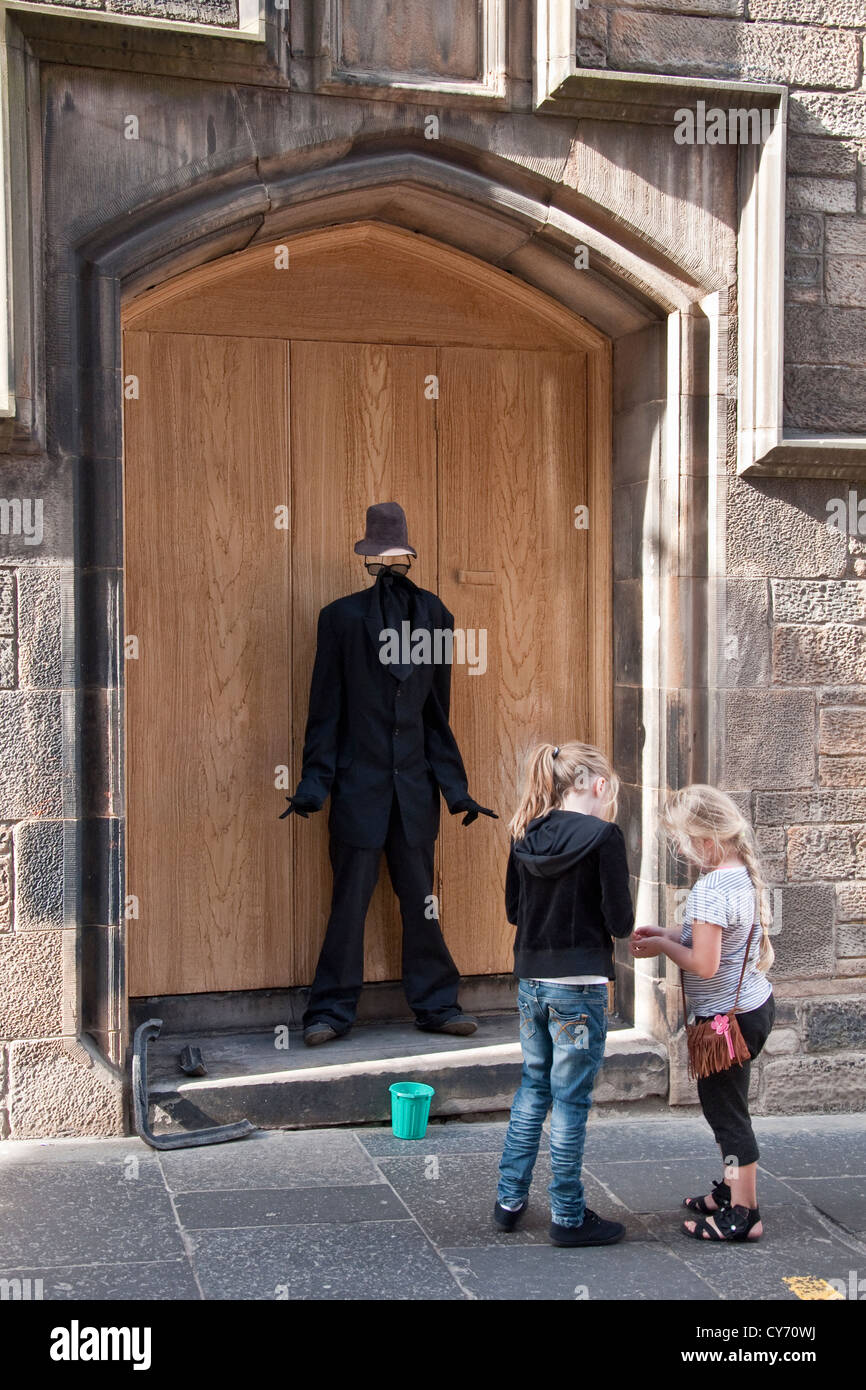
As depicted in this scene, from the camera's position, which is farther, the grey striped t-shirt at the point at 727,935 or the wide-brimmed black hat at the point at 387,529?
the wide-brimmed black hat at the point at 387,529

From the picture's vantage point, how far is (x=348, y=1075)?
520 centimetres

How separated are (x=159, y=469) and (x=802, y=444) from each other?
99.2 inches

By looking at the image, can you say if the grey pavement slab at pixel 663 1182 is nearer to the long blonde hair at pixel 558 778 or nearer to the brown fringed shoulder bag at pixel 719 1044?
the brown fringed shoulder bag at pixel 719 1044

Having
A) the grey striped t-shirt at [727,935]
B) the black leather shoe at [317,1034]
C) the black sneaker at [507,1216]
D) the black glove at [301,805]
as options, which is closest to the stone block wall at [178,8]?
the black glove at [301,805]

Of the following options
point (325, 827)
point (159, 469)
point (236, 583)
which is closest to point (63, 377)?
point (159, 469)

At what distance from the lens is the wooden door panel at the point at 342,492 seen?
19.3 ft

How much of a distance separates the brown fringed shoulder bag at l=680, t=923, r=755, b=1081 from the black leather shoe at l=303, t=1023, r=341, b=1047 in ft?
5.85

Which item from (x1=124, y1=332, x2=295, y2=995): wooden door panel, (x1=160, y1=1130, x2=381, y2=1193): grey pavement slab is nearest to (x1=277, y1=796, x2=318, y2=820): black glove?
(x1=124, y1=332, x2=295, y2=995): wooden door panel

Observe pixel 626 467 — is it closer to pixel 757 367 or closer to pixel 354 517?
pixel 757 367

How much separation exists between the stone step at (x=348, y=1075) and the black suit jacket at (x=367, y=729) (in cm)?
81

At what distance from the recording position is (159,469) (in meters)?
5.71

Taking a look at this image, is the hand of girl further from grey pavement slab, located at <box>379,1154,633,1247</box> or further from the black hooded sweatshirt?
grey pavement slab, located at <box>379,1154,633,1247</box>

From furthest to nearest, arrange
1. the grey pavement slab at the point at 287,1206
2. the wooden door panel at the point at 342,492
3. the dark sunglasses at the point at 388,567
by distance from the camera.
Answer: the wooden door panel at the point at 342,492, the dark sunglasses at the point at 388,567, the grey pavement slab at the point at 287,1206

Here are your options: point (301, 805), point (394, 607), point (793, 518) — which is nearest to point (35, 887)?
point (301, 805)
